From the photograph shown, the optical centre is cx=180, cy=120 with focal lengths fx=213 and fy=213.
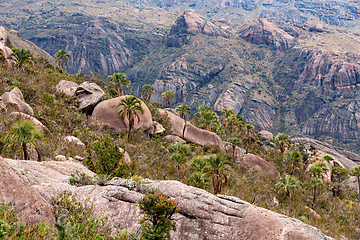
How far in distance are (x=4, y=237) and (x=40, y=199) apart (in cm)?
332

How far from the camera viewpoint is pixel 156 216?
10055 mm

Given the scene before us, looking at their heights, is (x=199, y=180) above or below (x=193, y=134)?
above

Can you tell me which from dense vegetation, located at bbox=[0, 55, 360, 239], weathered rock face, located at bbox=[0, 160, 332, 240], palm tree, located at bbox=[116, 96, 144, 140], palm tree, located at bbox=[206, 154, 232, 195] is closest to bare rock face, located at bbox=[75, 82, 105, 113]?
dense vegetation, located at bbox=[0, 55, 360, 239]

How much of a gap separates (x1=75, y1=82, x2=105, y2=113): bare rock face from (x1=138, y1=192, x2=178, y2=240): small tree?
3388 centimetres

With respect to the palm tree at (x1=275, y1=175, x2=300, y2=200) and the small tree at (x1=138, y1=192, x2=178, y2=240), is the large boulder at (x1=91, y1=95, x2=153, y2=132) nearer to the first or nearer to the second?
the palm tree at (x1=275, y1=175, x2=300, y2=200)

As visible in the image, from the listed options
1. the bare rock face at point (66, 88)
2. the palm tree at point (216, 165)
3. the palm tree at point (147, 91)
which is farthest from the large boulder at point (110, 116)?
the palm tree at point (147, 91)

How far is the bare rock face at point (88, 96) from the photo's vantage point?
131 ft

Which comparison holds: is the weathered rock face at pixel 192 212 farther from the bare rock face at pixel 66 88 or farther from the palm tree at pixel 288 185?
the bare rock face at pixel 66 88

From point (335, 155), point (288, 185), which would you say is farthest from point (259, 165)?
point (335, 155)

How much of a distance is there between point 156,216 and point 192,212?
2371mm

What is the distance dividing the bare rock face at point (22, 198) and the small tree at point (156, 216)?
13.9ft

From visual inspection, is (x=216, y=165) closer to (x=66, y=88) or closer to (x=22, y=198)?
(x=22, y=198)

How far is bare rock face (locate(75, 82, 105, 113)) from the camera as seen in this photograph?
131ft

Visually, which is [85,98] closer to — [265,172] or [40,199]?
[40,199]
